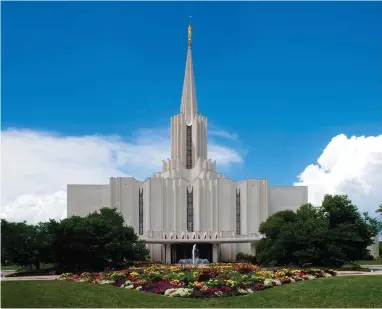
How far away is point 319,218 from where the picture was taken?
129 ft

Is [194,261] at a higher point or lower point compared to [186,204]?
lower

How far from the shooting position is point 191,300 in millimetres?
18484

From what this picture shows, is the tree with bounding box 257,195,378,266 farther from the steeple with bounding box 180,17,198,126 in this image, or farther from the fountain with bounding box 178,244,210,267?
the steeple with bounding box 180,17,198,126

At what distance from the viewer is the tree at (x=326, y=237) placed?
34.4 metres

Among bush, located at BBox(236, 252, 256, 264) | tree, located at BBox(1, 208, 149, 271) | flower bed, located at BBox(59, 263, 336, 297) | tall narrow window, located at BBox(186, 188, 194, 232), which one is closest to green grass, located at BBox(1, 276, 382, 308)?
flower bed, located at BBox(59, 263, 336, 297)

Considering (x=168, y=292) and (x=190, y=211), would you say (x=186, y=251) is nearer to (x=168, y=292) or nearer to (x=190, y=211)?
(x=190, y=211)

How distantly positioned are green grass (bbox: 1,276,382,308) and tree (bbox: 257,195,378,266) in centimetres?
1387

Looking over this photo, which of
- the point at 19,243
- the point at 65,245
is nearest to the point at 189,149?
the point at 65,245

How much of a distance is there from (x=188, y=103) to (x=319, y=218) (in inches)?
1141

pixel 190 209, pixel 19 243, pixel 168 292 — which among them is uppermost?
pixel 190 209

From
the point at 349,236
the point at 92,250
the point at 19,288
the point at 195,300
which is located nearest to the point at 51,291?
the point at 19,288

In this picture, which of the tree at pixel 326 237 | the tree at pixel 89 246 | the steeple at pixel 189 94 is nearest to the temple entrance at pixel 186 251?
the tree at pixel 326 237

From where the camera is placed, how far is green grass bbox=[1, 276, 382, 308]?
1731 centimetres

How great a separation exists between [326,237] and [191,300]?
1888 cm
